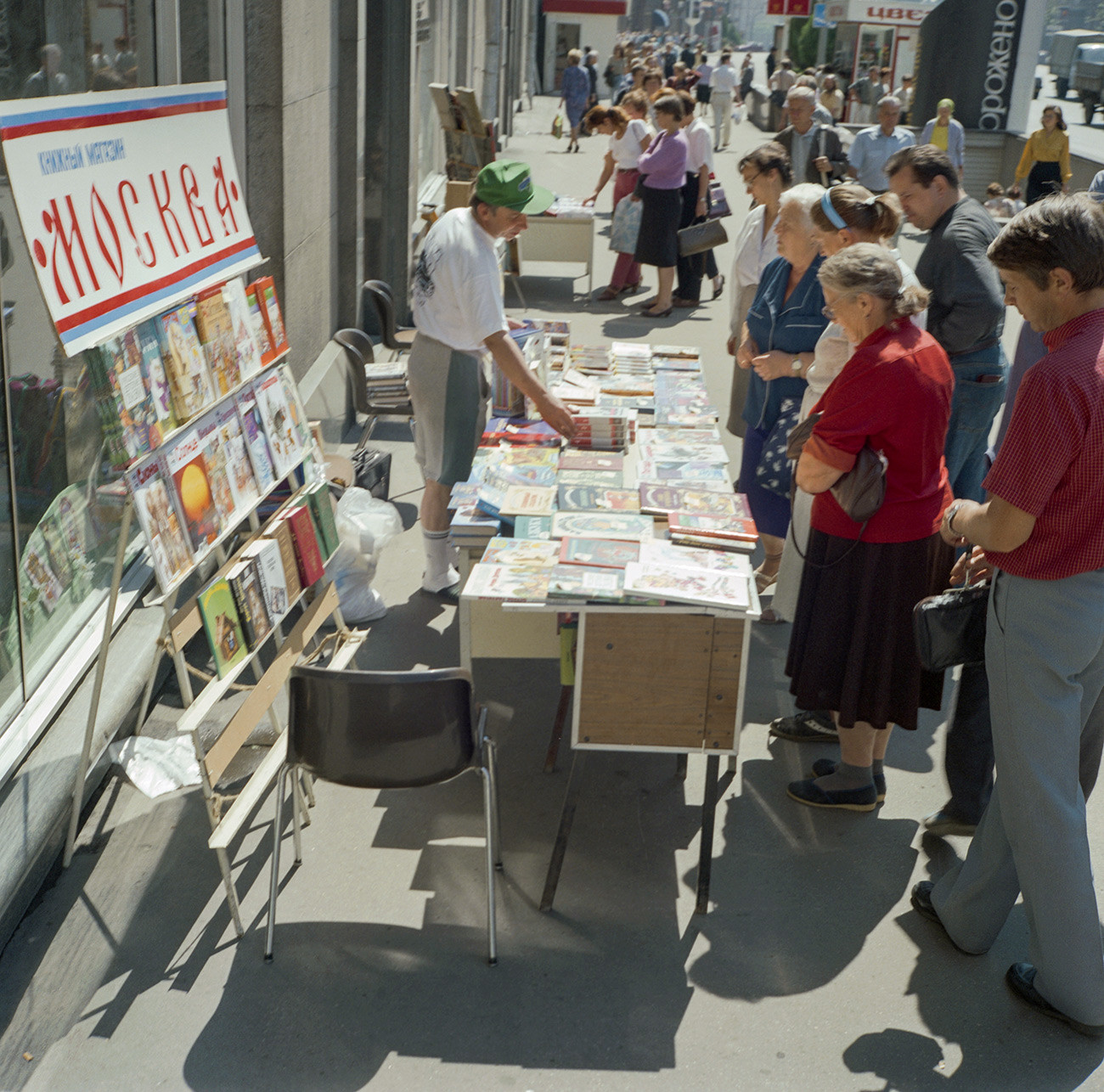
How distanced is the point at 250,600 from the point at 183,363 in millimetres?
702

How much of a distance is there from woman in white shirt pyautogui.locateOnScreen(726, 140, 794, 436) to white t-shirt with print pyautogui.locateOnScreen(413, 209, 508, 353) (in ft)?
4.65

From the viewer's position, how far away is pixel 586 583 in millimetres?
3309

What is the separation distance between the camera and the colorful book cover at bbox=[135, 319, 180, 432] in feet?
10.5

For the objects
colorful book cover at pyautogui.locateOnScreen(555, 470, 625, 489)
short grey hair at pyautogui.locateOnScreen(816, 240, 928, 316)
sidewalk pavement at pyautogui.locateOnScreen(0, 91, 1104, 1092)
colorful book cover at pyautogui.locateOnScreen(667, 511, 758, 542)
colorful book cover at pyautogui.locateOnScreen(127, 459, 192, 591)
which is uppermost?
short grey hair at pyautogui.locateOnScreen(816, 240, 928, 316)

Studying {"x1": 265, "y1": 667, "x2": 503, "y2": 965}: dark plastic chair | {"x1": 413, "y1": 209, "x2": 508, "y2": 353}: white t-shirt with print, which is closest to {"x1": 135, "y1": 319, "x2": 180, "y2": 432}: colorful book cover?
{"x1": 265, "y1": 667, "x2": 503, "y2": 965}: dark plastic chair

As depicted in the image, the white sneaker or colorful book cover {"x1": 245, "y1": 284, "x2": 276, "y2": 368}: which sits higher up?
colorful book cover {"x1": 245, "y1": 284, "x2": 276, "y2": 368}

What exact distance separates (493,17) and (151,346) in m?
18.2

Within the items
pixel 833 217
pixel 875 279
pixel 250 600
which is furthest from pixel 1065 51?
pixel 250 600

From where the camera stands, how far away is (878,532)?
3.56 metres

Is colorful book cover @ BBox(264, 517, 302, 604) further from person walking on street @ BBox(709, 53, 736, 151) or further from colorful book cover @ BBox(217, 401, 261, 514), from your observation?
person walking on street @ BBox(709, 53, 736, 151)

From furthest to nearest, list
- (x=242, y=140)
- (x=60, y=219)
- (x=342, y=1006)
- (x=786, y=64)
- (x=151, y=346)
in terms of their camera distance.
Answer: (x=786, y=64) → (x=242, y=140) → (x=151, y=346) → (x=342, y=1006) → (x=60, y=219)

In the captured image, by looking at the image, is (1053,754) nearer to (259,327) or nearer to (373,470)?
(259,327)

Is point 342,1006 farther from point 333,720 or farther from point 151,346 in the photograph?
point 151,346

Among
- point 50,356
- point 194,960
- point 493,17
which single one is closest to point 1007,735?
point 194,960
